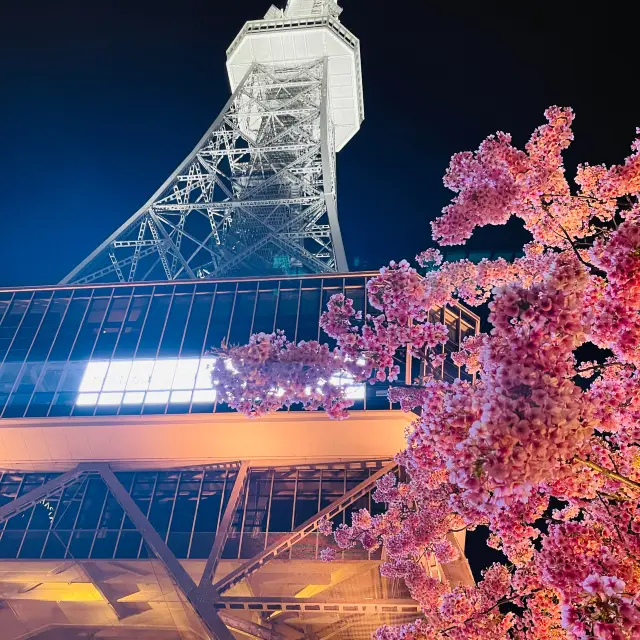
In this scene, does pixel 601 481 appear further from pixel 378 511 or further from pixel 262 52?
pixel 262 52

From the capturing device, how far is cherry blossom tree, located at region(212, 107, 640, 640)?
4.27 metres

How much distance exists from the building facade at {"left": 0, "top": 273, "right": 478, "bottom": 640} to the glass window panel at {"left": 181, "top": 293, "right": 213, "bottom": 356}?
84 millimetres

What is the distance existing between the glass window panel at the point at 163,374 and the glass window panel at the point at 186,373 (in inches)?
7.5

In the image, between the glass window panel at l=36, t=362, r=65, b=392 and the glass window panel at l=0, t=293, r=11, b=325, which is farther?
the glass window panel at l=0, t=293, r=11, b=325

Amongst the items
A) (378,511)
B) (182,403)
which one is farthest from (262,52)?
(378,511)

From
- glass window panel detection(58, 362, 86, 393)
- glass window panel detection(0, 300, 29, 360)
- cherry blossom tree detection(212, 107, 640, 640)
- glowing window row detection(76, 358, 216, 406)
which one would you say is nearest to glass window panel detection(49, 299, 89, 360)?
glass window panel detection(58, 362, 86, 393)

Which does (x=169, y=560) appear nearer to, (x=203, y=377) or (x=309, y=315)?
(x=203, y=377)

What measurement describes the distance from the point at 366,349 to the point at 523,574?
5.39 meters

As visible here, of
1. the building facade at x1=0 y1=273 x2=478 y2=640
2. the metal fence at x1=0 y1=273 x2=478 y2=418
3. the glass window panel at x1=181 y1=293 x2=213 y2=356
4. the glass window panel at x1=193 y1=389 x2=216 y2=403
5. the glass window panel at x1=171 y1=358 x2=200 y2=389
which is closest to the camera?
the building facade at x1=0 y1=273 x2=478 y2=640

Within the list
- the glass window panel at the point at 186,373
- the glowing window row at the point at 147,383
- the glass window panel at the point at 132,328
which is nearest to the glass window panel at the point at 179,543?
the glowing window row at the point at 147,383

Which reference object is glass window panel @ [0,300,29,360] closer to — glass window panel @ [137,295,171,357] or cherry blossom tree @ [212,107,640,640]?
glass window panel @ [137,295,171,357]

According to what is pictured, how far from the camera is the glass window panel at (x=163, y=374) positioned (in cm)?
1986

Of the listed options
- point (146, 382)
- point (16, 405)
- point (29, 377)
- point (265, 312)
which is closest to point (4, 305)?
point (29, 377)

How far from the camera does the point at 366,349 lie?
8.32m
